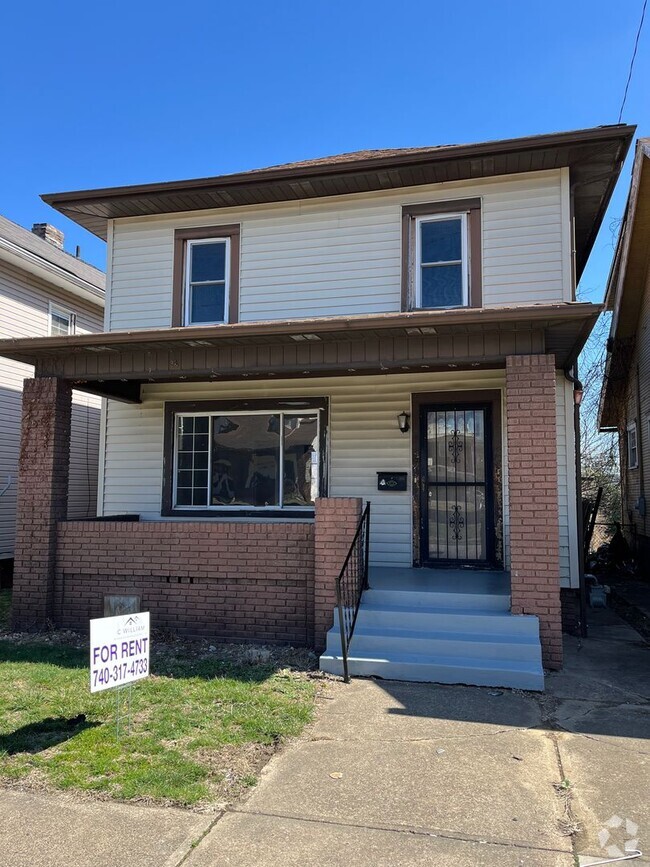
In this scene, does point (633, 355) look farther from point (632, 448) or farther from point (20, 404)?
point (20, 404)

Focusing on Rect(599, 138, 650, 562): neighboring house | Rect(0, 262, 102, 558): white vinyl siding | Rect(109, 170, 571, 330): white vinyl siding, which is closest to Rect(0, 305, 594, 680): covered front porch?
Rect(109, 170, 571, 330): white vinyl siding

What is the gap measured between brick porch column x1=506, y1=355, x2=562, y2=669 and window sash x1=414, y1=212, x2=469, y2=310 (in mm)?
2024

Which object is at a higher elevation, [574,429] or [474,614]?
[574,429]

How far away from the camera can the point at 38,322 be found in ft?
41.1

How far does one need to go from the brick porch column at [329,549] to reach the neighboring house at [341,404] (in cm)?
2

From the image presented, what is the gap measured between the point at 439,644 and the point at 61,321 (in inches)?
415

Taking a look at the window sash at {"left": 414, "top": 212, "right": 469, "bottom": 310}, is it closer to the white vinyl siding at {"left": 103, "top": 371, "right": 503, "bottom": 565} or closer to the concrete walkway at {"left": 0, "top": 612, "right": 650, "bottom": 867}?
the white vinyl siding at {"left": 103, "top": 371, "right": 503, "bottom": 565}

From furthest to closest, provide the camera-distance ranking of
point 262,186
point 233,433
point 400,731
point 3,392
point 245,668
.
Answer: point 3,392
point 233,433
point 262,186
point 245,668
point 400,731

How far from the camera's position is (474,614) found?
21.1 feet

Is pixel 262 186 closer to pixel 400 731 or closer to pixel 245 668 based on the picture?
pixel 245 668

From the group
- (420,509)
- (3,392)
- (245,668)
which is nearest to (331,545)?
(245,668)

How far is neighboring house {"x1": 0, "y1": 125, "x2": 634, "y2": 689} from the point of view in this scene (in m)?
6.50

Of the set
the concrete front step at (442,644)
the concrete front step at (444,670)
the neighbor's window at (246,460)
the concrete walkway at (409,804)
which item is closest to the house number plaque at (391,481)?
the neighbor's window at (246,460)

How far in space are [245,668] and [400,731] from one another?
1968 mm
